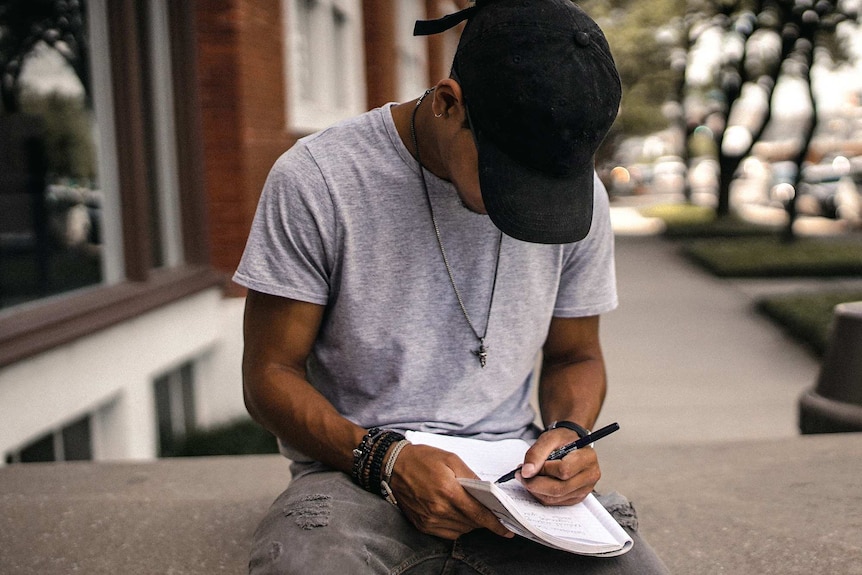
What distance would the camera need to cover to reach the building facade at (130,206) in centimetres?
500

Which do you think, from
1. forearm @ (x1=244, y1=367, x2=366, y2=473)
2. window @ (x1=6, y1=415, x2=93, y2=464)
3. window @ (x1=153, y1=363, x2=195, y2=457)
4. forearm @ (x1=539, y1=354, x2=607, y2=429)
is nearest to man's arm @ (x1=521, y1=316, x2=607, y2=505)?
forearm @ (x1=539, y1=354, x2=607, y2=429)

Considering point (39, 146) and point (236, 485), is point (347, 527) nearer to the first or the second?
point (236, 485)

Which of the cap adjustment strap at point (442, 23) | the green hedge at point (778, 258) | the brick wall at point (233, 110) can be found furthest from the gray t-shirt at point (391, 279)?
the green hedge at point (778, 258)

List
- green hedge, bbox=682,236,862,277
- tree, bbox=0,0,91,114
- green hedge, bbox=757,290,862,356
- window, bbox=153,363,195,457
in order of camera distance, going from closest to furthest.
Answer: tree, bbox=0,0,91,114 < window, bbox=153,363,195,457 < green hedge, bbox=757,290,862,356 < green hedge, bbox=682,236,862,277

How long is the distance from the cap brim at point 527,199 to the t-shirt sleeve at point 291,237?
→ 17.1 inches

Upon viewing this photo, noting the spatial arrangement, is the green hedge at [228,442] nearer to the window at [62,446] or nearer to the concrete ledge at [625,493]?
the window at [62,446]

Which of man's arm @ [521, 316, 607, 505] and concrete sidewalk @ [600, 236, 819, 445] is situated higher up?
man's arm @ [521, 316, 607, 505]

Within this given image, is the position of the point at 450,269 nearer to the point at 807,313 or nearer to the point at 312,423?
the point at 312,423

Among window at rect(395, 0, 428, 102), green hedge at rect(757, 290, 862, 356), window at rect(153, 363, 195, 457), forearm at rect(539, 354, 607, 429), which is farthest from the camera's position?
window at rect(395, 0, 428, 102)

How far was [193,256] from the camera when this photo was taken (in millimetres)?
6844

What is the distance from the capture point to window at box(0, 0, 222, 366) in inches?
198

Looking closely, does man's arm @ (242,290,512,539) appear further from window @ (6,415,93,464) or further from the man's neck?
window @ (6,415,93,464)

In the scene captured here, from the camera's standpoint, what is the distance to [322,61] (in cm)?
872

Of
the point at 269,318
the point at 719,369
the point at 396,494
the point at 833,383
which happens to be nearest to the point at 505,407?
the point at 396,494
